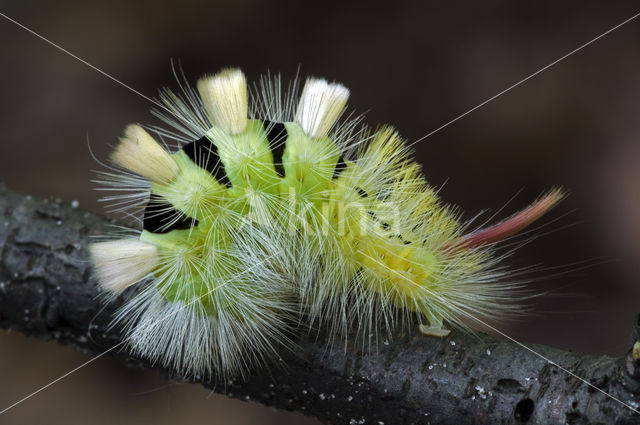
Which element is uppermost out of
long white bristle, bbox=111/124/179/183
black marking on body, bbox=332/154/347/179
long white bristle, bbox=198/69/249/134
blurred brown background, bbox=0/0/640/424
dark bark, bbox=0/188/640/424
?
blurred brown background, bbox=0/0/640/424

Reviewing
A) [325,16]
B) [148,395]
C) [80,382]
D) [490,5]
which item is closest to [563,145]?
[490,5]

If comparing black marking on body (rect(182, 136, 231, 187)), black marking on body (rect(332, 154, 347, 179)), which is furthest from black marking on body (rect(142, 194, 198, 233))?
black marking on body (rect(332, 154, 347, 179))

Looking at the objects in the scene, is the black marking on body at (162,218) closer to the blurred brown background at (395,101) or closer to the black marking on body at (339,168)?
the black marking on body at (339,168)

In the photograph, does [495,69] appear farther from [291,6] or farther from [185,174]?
[185,174]

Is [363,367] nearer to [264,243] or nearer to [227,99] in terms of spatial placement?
[264,243]

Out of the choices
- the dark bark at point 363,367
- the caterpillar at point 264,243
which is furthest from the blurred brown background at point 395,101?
the caterpillar at point 264,243

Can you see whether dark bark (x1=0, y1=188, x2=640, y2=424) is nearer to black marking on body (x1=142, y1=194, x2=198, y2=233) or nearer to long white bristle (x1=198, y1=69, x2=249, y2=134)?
black marking on body (x1=142, y1=194, x2=198, y2=233)
